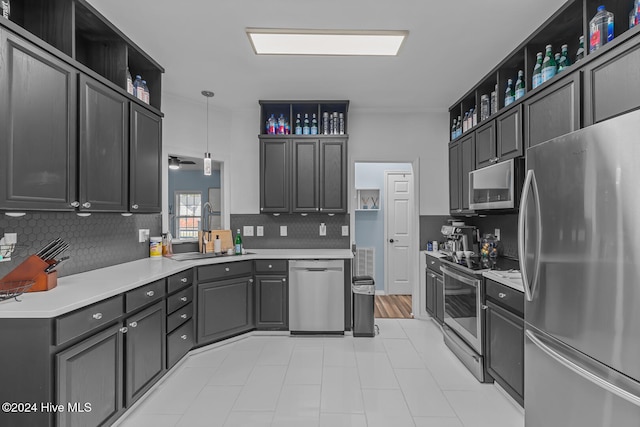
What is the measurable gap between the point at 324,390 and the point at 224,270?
1.51 m

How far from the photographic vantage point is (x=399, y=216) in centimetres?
525

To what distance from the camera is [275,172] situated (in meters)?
3.79

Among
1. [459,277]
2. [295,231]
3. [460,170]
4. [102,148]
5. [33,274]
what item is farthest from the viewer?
[295,231]

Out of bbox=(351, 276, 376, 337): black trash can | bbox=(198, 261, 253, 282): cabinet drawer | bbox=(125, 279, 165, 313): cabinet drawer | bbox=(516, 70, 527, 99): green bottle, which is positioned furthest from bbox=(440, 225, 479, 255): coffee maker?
bbox=(125, 279, 165, 313): cabinet drawer

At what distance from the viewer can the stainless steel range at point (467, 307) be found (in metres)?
2.55

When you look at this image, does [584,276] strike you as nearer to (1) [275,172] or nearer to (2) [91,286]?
(2) [91,286]

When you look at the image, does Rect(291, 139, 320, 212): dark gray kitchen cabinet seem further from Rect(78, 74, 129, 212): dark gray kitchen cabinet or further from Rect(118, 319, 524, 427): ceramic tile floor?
Rect(78, 74, 129, 212): dark gray kitchen cabinet

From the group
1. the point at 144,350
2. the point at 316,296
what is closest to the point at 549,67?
the point at 316,296

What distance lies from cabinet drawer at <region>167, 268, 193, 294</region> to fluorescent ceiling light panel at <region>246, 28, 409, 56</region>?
2.02 meters

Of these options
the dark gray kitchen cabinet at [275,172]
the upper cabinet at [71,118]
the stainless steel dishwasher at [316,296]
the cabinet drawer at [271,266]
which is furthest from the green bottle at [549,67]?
the upper cabinet at [71,118]

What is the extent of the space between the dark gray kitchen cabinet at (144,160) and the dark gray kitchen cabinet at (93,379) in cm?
111

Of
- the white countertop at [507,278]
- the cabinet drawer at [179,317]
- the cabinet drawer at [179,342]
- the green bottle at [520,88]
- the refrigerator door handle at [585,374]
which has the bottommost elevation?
the cabinet drawer at [179,342]

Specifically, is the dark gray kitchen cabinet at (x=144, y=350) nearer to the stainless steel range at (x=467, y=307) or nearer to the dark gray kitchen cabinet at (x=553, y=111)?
the stainless steel range at (x=467, y=307)

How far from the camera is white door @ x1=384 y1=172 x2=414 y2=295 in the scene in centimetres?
525
